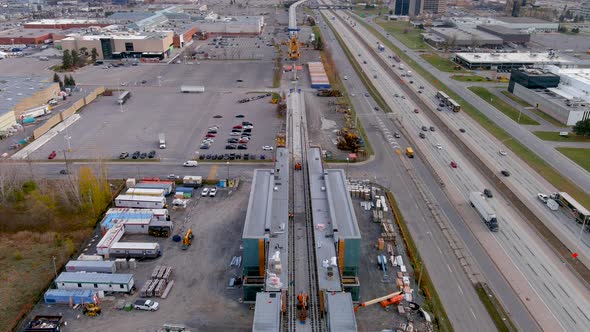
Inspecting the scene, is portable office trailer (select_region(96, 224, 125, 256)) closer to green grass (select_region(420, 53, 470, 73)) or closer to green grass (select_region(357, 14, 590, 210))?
green grass (select_region(357, 14, 590, 210))

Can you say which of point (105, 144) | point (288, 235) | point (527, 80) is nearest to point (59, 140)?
point (105, 144)

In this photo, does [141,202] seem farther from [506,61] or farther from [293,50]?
[506,61]

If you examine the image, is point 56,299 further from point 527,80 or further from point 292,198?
point 527,80

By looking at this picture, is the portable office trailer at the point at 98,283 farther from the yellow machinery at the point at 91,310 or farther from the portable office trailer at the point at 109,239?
the portable office trailer at the point at 109,239

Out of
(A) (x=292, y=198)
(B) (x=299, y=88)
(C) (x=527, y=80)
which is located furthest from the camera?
(B) (x=299, y=88)

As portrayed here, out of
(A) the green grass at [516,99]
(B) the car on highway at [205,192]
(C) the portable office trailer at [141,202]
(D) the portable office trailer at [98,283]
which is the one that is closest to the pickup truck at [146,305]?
(D) the portable office trailer at [98,283]

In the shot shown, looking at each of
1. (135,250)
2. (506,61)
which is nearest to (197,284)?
(135,250)

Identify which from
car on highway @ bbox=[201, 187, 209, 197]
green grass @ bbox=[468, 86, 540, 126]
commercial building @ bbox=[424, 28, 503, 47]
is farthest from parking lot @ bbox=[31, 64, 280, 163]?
commercial building @ bbox=[424, 28, 503, 47]
